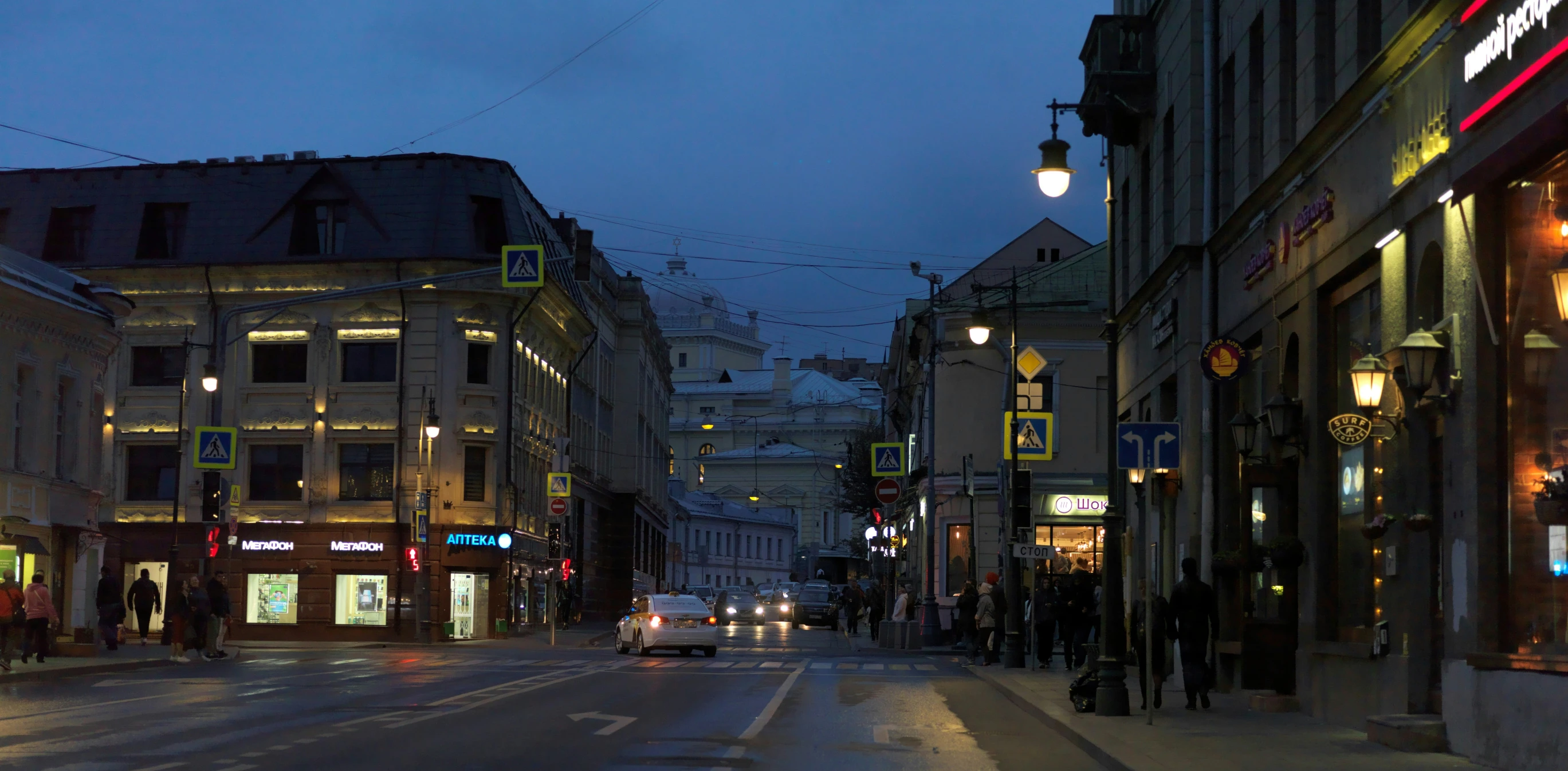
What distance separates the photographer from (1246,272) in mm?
22609

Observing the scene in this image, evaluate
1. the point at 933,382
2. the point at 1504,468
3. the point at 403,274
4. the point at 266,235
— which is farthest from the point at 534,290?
the point at 1504,468

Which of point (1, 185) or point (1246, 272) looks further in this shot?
point (1, 185)

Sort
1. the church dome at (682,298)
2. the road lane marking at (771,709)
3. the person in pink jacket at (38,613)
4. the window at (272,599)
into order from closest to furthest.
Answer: the road lane marking at (771,709) < the person in pink jacket at (38,613) < the window at (272,599) < the church dome at (682,298)

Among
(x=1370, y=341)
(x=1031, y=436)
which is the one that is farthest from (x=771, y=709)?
(x=1031, y=436)

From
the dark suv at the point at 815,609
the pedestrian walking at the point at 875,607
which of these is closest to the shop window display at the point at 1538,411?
the pedestrian walking at the point at 875,607

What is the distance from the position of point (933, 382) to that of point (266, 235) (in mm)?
21672

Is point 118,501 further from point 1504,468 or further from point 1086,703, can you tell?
point 1504,468

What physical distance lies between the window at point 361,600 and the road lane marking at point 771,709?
24524mm

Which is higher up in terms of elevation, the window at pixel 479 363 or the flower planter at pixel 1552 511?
the window at pixel 479 363

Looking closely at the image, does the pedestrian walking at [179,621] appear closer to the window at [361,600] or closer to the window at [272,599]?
the window at [361,600]

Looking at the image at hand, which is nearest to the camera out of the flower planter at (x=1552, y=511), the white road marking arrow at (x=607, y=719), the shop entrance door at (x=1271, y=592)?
the flower planter at (x=1552, y=511)

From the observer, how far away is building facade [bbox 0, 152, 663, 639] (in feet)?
171

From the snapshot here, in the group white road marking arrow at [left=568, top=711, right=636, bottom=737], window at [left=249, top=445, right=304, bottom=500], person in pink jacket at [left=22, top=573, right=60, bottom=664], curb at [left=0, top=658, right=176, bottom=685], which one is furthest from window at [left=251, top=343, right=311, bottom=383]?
white road marking arrow at [left=568, top=711, right=636, bottom=737]

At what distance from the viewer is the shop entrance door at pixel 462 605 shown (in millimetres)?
52594
